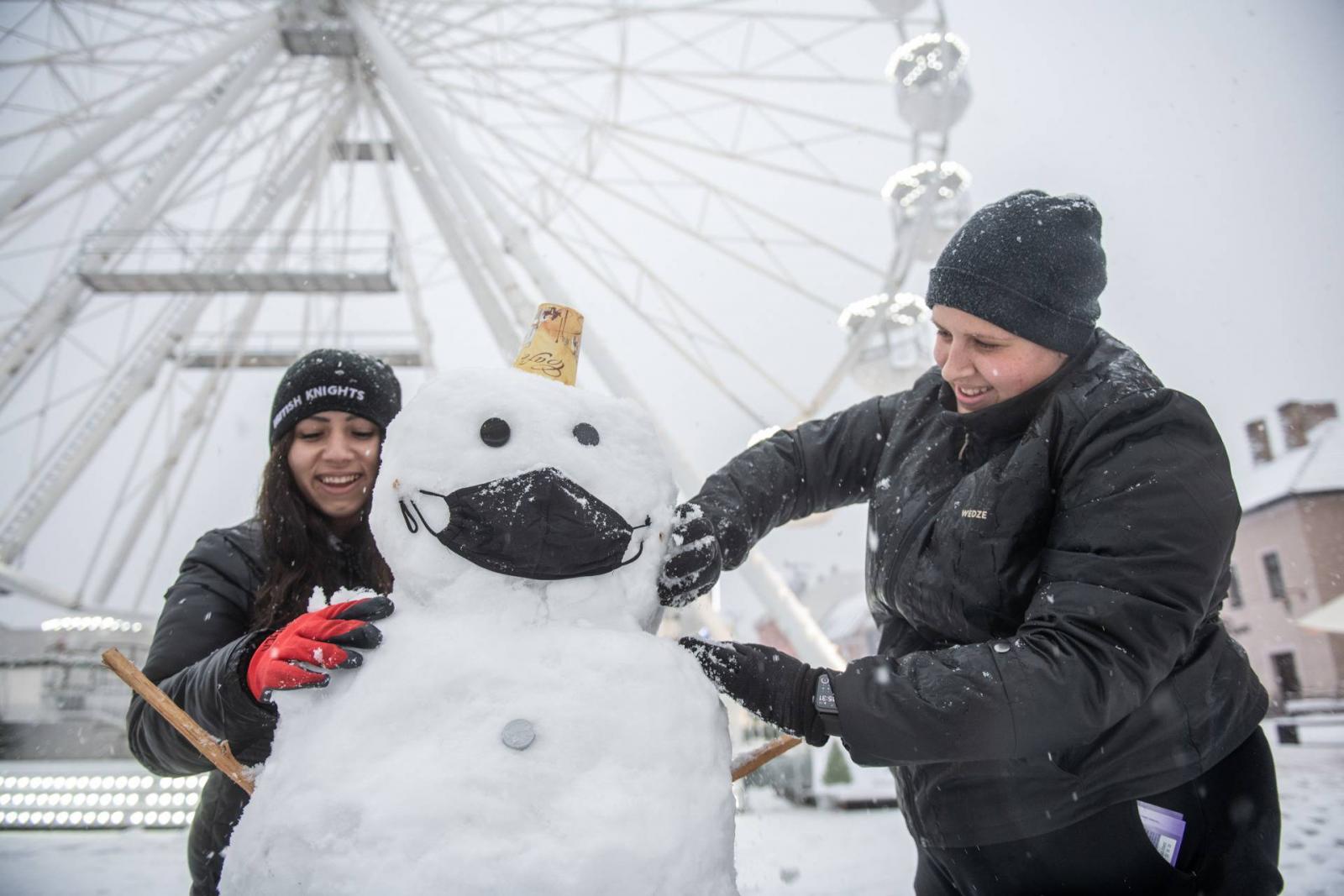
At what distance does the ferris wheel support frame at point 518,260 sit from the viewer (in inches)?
175

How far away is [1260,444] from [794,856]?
55.8 feet

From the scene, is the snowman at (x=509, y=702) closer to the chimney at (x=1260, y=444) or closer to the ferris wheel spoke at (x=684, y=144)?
the ferris wheel spoke at (x=684, y=144)

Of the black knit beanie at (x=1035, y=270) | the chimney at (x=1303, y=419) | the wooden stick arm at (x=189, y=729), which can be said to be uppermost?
the black knit beanie at (x=1035, y=270)

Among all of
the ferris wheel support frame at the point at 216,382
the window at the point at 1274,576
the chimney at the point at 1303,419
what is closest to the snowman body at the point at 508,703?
the ferris wheel support frame at the point at 216,382

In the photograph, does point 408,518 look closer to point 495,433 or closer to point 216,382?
point 495,433

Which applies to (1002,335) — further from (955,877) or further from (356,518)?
(356,518)

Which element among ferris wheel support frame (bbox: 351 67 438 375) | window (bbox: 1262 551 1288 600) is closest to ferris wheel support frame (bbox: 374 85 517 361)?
ferris wheel support frame (bbox: 351 67 438 375)

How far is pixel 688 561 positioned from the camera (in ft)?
3.85

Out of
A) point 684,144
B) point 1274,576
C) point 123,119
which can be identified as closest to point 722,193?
point 684,144

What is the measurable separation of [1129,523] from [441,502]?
35.1 inches

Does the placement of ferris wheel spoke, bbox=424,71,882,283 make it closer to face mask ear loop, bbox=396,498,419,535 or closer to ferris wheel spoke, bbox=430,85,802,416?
ferris wheel spoke, bbox=430,85,802,416

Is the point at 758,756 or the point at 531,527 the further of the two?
the point at 758,756

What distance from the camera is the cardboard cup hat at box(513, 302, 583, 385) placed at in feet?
4.17

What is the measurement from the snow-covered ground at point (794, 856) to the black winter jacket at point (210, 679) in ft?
7.32
